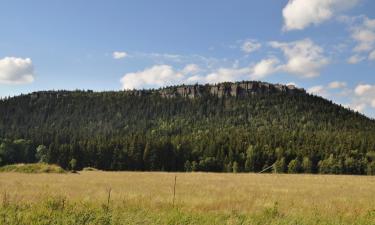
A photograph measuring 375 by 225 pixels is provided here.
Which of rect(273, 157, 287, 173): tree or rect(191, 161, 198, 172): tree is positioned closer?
rect(273, 157, 287, 173): tree

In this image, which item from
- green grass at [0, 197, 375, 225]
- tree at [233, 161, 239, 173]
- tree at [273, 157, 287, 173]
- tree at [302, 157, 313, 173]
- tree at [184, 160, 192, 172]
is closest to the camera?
green grass at [0, 197, 375, 225]

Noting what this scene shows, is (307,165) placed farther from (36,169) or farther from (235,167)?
(36,169)

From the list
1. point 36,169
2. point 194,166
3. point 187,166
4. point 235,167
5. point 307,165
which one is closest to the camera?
point 36,169

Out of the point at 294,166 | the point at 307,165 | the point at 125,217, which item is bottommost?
the point at 125,217

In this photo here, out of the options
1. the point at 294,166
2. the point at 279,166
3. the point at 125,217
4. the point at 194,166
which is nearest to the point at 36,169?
the point at 125,217

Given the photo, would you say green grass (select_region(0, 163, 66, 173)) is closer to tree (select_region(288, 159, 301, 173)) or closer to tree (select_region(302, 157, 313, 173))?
tree (select_region(288, 159, 301, 173))

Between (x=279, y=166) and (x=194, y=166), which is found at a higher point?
(x=279, y=166)

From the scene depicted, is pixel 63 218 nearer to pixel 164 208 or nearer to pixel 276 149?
pixel 164 208

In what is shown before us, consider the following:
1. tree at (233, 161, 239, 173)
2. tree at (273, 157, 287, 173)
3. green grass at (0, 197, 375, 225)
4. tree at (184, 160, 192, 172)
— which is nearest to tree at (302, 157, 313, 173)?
tree at (273, 157, 287, 173)

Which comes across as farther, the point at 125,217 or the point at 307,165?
the point at 307,165

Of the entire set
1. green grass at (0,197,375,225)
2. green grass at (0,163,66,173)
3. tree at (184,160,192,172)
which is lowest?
green grass at (0,197,375,225)

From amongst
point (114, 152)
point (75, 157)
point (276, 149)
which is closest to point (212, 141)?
point (276, 149)

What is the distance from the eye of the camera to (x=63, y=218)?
40.7ft

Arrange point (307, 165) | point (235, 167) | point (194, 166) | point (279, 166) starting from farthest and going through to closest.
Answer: point (194, 166), point (235, 167), point (307, 165), point (279, 166)
